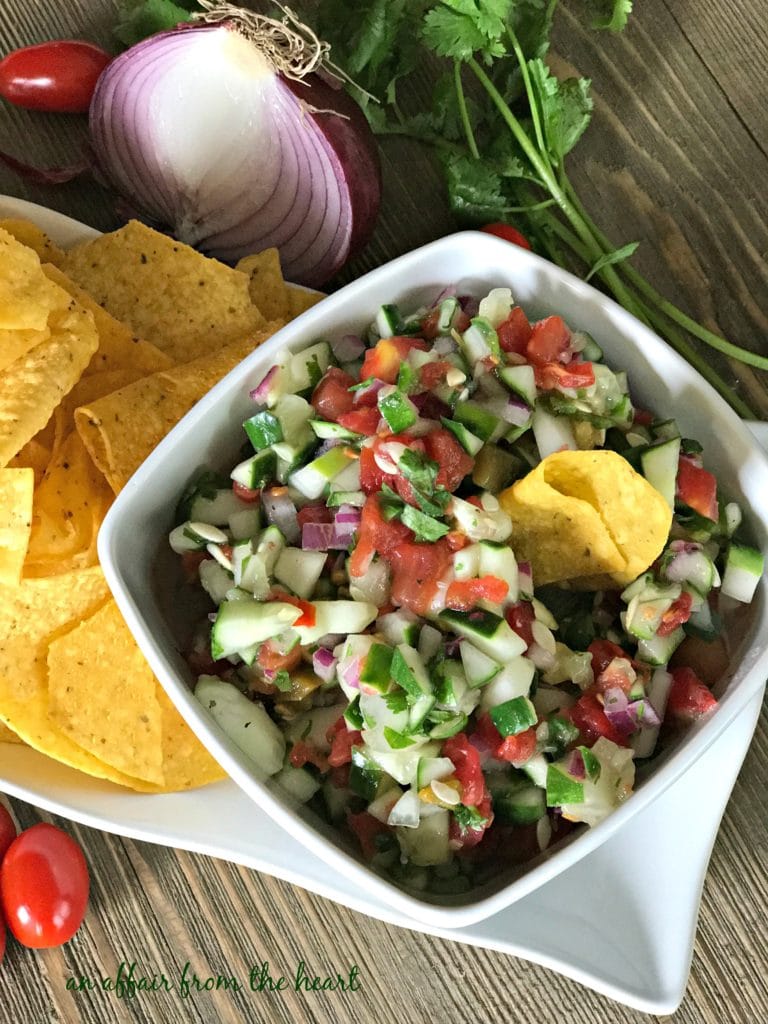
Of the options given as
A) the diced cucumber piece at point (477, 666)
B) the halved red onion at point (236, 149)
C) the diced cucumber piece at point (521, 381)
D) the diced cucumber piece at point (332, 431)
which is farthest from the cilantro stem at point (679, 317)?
the diced cucumber piece at point (477, 666)

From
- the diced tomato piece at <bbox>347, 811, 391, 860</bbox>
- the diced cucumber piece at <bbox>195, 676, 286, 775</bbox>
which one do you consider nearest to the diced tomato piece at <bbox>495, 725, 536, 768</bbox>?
the diced tomato piece at <bbox>347, 811, 391, 860</bbox>

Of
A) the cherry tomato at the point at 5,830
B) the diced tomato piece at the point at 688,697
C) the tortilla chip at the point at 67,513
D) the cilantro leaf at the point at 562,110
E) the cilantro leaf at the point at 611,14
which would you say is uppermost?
the cilantro leaf at the point at 611,14

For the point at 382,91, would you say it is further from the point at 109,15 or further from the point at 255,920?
the point at 255,920

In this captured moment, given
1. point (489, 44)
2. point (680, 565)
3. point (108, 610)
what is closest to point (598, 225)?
point (489, 44)

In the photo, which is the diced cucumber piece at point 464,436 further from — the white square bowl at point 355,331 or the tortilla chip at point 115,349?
the tortilla chip at point 115,349

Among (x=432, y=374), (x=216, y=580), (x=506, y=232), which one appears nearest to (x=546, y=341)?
(x=432, y=374)

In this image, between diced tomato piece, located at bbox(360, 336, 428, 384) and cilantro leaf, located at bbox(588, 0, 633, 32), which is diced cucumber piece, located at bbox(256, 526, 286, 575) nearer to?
diced tomato piece, located at bbox(360, 336, 428, 384)
